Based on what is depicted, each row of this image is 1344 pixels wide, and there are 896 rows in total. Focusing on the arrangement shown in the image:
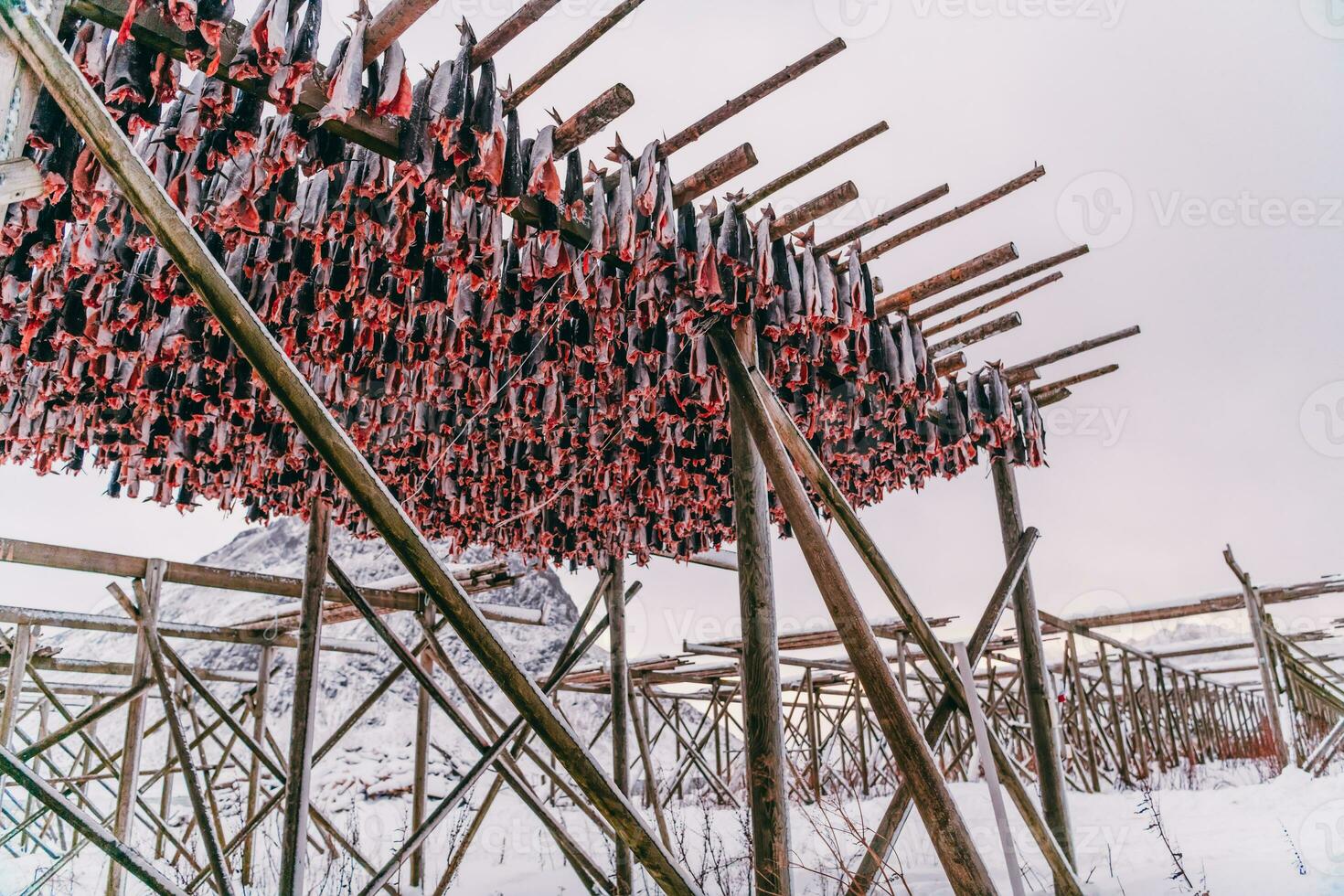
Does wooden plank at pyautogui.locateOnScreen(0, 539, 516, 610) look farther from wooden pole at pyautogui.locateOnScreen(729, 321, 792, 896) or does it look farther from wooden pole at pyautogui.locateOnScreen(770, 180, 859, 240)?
wooden pole at pyautogui.locateOnScreen(770, 180, 859, 240)

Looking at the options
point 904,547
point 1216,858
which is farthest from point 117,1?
point 904,547

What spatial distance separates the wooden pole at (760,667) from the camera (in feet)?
10.9

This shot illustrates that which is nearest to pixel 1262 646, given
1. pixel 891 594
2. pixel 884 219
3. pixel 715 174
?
pixel 891 594

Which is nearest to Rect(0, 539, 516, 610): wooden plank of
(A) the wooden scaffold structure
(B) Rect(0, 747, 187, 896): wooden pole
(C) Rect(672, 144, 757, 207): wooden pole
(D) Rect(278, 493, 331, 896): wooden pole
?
(A) the wooden scaffold structure

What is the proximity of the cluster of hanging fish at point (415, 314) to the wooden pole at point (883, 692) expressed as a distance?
893 mm

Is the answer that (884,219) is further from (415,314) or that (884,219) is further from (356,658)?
(356,658)

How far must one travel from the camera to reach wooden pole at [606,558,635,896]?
7719 mm

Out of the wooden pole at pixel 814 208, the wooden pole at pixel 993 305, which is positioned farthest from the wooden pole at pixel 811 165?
the wooden pole at pixel 993 305

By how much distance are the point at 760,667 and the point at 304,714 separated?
346 centimetres

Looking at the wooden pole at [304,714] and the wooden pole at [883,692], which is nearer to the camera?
the wooden pole at [883,692]

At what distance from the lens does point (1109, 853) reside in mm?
6867

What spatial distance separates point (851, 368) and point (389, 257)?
2.47 metres

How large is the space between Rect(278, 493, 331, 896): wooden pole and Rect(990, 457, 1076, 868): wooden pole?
461 cm

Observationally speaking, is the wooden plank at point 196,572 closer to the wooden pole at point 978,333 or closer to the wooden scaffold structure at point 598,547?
the wooden scaffold structure at point 598,547
